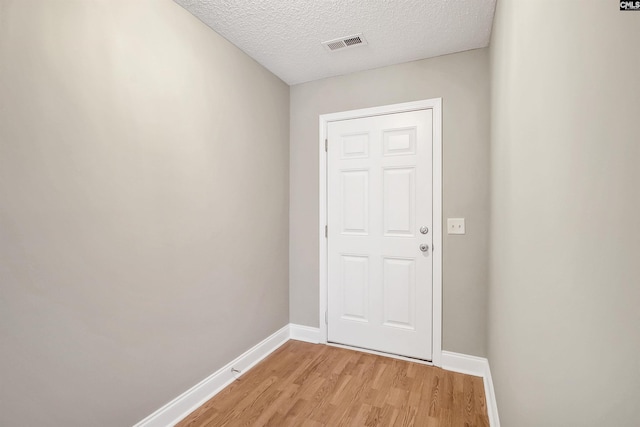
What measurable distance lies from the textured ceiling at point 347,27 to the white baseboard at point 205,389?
2386 mm

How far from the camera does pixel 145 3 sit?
66.4 inches

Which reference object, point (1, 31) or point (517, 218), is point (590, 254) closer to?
point (517, 218)

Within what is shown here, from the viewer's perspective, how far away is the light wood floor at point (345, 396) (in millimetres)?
1861

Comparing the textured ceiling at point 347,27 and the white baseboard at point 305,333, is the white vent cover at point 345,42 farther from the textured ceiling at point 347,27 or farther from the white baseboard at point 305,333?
the white baseboard at point 305,333

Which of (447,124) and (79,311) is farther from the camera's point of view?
(447,124)

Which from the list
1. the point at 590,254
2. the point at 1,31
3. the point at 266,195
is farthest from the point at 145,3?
the point at 590,254

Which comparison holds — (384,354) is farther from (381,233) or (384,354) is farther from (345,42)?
(345,42)

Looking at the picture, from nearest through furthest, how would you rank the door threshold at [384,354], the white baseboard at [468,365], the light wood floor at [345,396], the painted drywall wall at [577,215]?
1. the painted drywall wall at [577,215]
2. the light wood floor at [345,396]
3. the white baseboard at [468,365]
4. the door threshold at [384,354]

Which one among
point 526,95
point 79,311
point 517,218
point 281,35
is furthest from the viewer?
point 281,35

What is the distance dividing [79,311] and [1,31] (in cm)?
115

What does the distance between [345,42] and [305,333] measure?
2.53 metres

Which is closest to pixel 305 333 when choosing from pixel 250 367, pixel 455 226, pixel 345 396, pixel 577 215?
pixel 250 367

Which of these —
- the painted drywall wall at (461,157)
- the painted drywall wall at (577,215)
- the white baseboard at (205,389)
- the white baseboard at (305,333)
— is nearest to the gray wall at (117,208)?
the white baseboard at (205,389)

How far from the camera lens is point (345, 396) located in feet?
6.84
